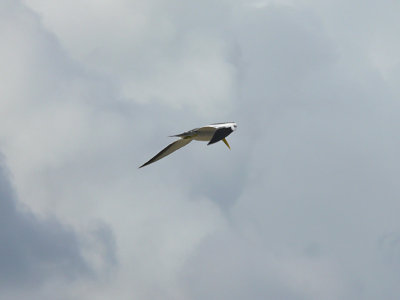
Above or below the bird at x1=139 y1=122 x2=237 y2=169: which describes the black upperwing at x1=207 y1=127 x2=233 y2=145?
below

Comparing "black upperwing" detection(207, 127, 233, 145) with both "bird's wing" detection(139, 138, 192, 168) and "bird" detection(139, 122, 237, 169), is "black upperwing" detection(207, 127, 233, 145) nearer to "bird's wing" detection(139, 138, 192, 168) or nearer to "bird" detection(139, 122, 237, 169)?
"bird" detection(139, 122, 237, 169)

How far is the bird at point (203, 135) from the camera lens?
349ft

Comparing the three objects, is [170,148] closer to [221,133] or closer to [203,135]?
[203,135]

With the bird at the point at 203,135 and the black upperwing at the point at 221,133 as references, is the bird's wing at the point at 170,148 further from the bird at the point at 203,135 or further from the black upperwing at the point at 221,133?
the black upperwing at the point at 221,133

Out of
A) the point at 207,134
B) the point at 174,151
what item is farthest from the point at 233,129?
the point at 174,151

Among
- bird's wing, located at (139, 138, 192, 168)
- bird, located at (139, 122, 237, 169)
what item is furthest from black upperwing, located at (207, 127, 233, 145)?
bird's wing, located at (139, 138, 192, 168)

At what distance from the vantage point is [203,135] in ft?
364

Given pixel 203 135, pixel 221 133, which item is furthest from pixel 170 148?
pixel 221 133

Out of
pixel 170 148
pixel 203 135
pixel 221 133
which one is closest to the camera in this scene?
pixel 221 133

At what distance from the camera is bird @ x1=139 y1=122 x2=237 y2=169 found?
106250mm

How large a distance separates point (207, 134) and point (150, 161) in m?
12.6

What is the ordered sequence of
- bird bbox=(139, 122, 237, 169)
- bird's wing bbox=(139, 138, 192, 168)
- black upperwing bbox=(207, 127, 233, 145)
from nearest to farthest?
1. black upperwing bbox=(207, 127, 233, 145)
2. bird bbox=(139, 122, 237, 169)
3. bird's wing bbox=(139, 138, 192, 168)

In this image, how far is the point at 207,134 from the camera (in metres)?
110

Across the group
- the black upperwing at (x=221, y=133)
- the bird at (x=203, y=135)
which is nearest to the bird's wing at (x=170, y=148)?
the bird at (x=203, y=135)
